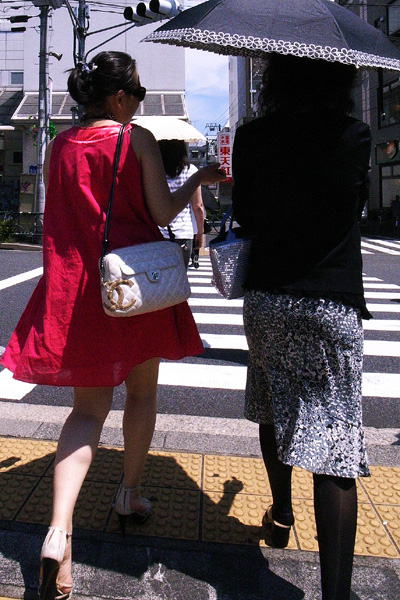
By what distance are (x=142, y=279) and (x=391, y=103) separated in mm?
27382

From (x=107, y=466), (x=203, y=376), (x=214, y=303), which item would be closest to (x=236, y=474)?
(x=107, y=466)

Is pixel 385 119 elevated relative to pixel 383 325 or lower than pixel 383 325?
elevated

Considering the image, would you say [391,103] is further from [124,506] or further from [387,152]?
[124,506]

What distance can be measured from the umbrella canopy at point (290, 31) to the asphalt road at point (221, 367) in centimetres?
257

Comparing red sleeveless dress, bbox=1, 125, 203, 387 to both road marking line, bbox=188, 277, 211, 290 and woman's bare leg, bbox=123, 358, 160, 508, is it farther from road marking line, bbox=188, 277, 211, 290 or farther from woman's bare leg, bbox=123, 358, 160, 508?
road marking line, bbox=188, 277, 211, 290

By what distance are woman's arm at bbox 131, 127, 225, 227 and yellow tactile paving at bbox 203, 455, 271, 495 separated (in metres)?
1.31

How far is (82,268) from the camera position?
192 centimetres

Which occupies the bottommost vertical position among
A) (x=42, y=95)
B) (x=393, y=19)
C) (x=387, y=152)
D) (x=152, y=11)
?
(x=152, y=11)

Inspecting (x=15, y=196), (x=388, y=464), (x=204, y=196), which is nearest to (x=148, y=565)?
(x=388, y=464)

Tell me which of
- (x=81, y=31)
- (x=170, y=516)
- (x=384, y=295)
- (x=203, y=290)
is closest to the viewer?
(x=170, y=516)

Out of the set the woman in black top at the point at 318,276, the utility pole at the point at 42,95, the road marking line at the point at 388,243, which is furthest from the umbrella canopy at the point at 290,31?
the road marking line at the point at 388,243

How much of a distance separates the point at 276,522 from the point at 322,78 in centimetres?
155

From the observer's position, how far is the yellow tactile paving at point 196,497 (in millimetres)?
2318

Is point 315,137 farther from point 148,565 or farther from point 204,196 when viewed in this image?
point 204,196
